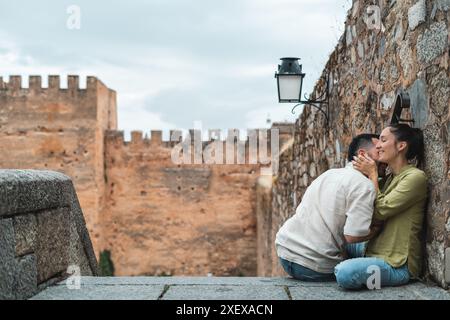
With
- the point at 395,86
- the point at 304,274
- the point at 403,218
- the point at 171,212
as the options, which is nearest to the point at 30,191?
the point at 304,274

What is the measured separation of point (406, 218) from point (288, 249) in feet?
2.45

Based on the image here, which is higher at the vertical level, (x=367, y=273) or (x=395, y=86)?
(x=395, y=86)

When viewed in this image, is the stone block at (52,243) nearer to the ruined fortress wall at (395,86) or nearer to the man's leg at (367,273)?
the man's leg at (367,273)

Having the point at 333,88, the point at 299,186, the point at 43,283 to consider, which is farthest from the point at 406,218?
the point at 299,186

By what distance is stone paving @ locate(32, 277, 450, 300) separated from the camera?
3.20 metres

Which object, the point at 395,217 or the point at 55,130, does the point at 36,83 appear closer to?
the point at 55,130

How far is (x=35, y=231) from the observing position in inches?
133

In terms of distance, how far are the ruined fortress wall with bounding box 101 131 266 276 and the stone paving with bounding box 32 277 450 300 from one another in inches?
564

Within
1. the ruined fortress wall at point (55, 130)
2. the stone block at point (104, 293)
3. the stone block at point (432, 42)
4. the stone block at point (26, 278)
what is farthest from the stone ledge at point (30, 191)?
the ruined fortress wall at point (55, 130)

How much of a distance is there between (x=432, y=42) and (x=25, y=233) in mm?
2467

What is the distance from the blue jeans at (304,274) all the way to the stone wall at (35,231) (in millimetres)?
1416

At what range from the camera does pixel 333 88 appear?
6352 mm

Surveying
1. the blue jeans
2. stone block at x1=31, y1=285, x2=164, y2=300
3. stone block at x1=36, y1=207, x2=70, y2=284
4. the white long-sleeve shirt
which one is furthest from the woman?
stone block at x1=36, y1=207, x2=70, y2=284

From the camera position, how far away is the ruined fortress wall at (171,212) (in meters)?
18.1
